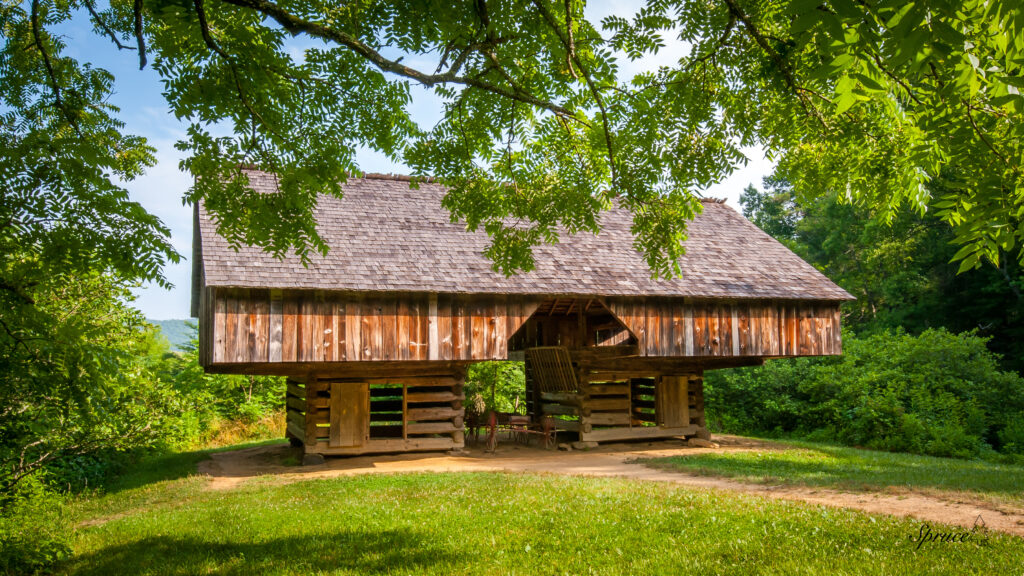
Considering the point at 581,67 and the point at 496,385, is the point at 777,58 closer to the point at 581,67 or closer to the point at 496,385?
the point at 581,67

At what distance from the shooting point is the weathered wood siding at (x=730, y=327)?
15.5 metres

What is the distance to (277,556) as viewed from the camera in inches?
269

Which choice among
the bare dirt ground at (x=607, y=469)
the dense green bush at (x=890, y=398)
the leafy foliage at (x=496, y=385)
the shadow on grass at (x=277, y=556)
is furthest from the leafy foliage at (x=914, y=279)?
the shadow on grass at (x=277, y=556)

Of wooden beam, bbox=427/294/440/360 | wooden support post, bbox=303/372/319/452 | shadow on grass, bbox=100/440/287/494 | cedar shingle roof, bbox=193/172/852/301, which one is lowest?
shadow on grass, bbox=100/440/287/494

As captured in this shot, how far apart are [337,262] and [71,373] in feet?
29.1

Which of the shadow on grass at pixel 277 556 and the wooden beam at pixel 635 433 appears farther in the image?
the wooden beam at pixel 635 433

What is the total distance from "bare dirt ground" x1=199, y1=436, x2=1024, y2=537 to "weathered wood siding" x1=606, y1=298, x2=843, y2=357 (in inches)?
92.8

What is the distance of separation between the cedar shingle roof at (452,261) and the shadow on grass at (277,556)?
18.6 ft

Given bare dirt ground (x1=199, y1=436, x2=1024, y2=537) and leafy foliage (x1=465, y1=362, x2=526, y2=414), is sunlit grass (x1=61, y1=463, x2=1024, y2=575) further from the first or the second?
leafy foliage (x1=465, y1=362, x2=526, y2=414)

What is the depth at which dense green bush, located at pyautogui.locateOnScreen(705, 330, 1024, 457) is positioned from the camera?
56.9 ft

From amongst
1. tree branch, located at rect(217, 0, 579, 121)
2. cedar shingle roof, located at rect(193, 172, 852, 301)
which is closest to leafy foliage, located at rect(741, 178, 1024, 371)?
cedar shingle roof, located at rect(193, 172, 852, 301)

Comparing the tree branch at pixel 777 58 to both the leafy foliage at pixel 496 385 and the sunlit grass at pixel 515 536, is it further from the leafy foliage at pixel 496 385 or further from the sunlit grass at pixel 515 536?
the leafy foliage at pixel 496 385

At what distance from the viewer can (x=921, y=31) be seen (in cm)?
204

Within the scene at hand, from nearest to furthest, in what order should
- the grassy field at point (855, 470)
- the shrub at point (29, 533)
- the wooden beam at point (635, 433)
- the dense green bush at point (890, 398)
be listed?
the shrub at point (29, 533) → the grassy field at point (855, 470) → the wooden beam at point (635, 433) → the dense green bush at point (890, 398)
